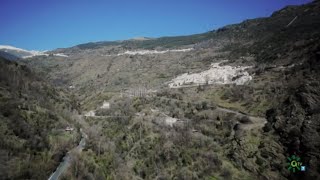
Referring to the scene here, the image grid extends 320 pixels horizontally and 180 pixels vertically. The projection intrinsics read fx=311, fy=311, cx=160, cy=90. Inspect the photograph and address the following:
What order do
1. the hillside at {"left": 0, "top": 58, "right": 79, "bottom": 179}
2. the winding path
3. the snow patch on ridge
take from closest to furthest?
the hillside at {"left": 0, "top": 58, "right": 79, "bottom": 179} → the winding path → the snow patch on ridge

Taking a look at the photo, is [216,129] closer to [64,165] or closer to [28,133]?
[64,165]

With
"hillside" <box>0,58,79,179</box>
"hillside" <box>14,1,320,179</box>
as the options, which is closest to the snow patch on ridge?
"hillside" <box>14,1,320,179</box>

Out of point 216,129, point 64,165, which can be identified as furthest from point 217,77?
point 64,165

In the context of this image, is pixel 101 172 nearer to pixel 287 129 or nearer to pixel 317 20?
pixel 287 129

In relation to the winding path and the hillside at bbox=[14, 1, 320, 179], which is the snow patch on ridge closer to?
the hillside at bbox=[14, 1, 320, 179]

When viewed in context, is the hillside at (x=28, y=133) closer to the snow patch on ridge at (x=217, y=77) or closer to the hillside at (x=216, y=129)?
A: the hillside at (x=216, y=129)
